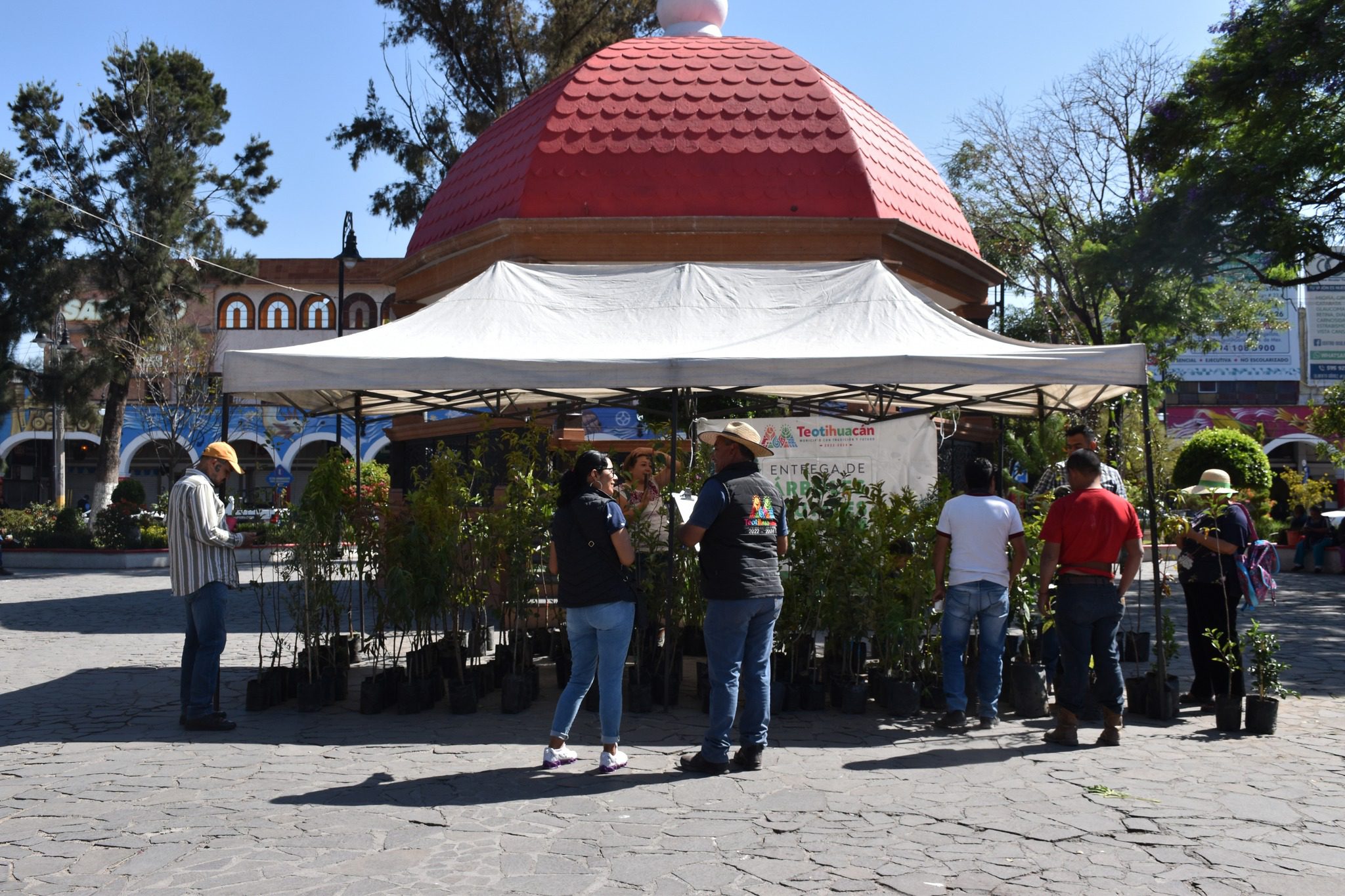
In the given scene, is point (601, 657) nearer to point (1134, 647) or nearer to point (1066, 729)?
point (1066, 729)

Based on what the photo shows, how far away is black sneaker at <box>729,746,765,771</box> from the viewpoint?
20.3 feet

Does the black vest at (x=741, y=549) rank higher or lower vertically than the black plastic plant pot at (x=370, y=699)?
higher

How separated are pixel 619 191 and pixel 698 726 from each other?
732cm

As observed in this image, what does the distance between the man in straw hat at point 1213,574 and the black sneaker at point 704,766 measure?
3488 mm

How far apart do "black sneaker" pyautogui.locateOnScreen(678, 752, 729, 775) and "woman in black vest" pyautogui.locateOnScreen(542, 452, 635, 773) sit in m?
0.33

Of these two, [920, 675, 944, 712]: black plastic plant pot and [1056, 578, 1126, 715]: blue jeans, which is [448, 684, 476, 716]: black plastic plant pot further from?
[1056, 578, 1126, 715]: blue jeans

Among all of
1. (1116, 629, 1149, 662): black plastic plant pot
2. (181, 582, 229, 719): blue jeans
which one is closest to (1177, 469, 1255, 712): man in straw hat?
(1116, 629, 1149, 662): black plastic plant pot

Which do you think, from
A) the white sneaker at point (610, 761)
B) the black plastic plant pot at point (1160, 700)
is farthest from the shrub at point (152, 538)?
the black plastic plant pot at point (1160, 700)

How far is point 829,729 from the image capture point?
725 centimetres

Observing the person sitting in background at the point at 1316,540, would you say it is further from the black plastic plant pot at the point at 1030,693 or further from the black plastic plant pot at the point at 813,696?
the black plastic plant pot at the point at 813,696

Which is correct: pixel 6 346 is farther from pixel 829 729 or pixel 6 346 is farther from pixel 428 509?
pixel 829 729

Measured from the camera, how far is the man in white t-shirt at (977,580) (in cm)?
706

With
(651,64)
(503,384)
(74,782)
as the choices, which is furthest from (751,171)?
(74,782)

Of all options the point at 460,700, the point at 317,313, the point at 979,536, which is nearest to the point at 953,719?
the point at 979,536
